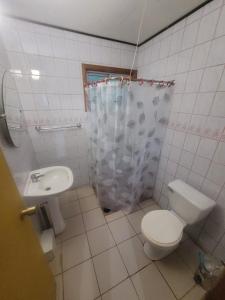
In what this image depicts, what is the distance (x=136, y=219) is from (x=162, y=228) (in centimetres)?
55

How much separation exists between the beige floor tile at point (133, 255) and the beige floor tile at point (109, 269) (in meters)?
0.05

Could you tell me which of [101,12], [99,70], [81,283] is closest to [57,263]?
[81,283]

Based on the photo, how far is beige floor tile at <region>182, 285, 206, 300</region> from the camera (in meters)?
1.08

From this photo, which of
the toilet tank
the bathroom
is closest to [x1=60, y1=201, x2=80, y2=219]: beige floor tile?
the bathroom

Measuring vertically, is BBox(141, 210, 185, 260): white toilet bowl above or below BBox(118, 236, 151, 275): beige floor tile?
above

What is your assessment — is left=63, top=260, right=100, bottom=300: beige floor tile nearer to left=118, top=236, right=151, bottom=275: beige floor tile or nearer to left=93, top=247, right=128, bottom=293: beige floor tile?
left=93, top=247, right=128, bottom=293: beige floor tile

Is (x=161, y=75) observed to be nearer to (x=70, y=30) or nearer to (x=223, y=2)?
(x=223, y=2)

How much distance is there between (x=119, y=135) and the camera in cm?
144

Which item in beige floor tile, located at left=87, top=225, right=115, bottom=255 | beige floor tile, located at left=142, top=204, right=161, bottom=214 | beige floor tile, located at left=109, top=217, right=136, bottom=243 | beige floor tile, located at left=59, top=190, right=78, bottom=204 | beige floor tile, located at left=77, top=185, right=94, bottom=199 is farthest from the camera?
beige floor tile, located at left=77, top=185, right=94, bottom=199

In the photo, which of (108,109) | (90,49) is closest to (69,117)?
(108,109)

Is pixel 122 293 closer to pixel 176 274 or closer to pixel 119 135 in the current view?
pixel 176 274

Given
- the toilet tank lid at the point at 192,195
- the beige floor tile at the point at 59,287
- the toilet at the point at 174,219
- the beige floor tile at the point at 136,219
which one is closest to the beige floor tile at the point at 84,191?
A: the beige floor tile at the point at 136,219

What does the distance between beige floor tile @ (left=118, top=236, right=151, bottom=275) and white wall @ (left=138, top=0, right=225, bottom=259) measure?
63 cm

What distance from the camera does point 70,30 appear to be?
156 cm
